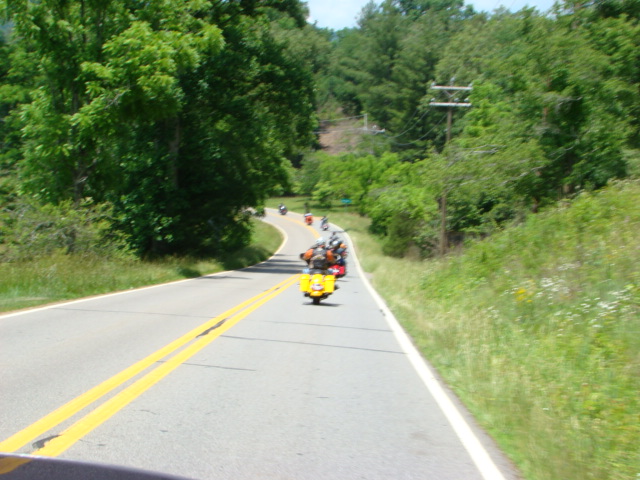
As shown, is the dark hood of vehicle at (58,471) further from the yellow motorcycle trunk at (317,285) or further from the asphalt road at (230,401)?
the yellow motorcycle trunk at (317,285)

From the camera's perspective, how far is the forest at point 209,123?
22375 millimetres

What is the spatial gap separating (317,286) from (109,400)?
10220 millimetres

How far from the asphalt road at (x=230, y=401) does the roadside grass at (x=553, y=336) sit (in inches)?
16.2

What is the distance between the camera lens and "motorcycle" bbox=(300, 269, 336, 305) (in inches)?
645

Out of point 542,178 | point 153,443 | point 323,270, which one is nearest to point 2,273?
point 323,270

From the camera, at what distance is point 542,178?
93.0ft

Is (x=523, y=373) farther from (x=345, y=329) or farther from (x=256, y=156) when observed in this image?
(x=256, y=156)

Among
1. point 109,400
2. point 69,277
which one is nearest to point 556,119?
point 69,277

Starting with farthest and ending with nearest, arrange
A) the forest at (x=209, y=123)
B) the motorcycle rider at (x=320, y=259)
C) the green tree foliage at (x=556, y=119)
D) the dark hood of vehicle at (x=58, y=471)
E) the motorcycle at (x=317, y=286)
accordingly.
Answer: the green tree foliage at (x=556, y=119)
the forest at (x=209, y=123)
the motorcycle rider at (x=320, y=259)
the motorcycle at (x=317, y=286)
the dark hood of vehicle at (x=58, y=471)

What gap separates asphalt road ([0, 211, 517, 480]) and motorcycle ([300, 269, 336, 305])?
13.2 ft

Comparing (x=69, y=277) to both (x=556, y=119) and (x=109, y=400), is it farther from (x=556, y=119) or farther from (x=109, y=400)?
(x=556, y=119)

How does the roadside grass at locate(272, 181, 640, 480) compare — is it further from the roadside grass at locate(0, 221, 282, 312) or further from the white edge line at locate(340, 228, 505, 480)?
the roadside grass at locate(0, 221, 282, 312)

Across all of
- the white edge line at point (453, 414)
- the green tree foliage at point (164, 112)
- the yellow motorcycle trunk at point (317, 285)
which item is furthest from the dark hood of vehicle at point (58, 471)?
the green tree foliage at point (164, 112)

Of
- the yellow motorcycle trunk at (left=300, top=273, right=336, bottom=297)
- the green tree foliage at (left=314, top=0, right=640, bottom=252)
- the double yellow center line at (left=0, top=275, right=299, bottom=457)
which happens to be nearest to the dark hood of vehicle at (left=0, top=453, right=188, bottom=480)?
the double yellow center line at (left=0, top=275, right=299, bottom=457)
